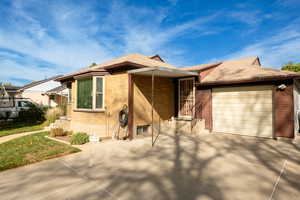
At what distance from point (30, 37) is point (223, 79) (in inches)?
525

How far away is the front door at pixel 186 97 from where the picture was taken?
364 inches

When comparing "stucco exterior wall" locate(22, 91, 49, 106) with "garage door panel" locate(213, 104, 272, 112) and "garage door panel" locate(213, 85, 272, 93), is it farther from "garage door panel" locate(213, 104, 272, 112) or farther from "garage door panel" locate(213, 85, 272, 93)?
"garage door panel" locate(213, 85, 272, 93)

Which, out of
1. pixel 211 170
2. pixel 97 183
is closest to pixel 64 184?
pixel 97 183

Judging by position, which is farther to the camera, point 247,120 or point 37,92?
point 37,92

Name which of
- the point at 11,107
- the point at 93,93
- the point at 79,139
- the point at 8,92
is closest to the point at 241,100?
the point at 93,93

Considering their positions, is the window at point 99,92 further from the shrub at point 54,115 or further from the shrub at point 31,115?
the shrub at point 31,115

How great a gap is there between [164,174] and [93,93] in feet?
17.7

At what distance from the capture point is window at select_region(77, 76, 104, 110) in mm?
7781

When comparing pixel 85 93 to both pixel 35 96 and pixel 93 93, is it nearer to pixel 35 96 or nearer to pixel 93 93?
pixel 93 93

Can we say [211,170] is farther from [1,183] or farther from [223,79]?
[223,79]

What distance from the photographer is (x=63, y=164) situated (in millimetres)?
4555

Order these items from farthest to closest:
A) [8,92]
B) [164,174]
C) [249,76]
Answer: [8,92], [249,76], [164,174]

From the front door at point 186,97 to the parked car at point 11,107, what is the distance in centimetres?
1348

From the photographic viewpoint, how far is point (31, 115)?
45.9 ft
